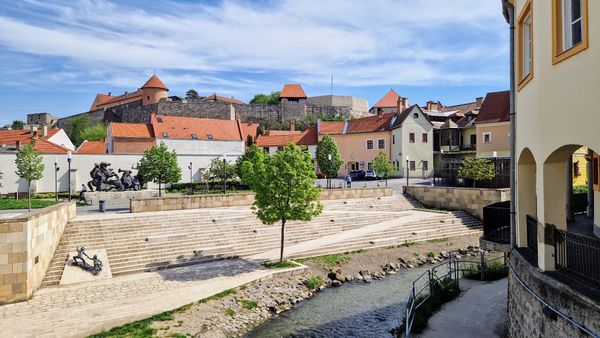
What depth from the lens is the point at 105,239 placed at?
62.2 feet

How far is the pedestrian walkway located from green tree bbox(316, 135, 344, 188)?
24985 millimetres

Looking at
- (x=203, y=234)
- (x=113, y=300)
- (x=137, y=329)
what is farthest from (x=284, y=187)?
(x=137, y=329)

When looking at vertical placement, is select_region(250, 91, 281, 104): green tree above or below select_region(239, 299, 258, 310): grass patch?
above

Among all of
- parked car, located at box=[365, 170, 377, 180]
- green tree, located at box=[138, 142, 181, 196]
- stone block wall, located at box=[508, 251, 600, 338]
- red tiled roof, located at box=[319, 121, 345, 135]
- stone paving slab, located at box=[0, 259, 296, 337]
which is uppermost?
red tiled roof, located at box=[319, 121, 345, 135]

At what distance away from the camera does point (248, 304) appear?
14430mm

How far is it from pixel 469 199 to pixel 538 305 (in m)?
25.0

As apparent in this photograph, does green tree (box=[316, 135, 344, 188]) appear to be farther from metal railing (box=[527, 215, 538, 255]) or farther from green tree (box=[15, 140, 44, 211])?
metal railing (box=[527, 215, 538, 255])

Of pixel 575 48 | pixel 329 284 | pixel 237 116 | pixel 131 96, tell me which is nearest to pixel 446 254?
pixel 329 284

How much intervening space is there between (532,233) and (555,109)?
11.4 feet

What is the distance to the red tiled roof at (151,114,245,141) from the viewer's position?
5266cm

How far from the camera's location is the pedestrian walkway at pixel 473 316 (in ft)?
35.9

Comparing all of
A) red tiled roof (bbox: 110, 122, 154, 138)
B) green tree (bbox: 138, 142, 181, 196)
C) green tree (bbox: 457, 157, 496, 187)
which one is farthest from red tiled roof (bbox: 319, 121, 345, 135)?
green tree (bbox: 138, 142, 181, 196)

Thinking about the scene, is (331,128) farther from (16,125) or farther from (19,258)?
(16,125)

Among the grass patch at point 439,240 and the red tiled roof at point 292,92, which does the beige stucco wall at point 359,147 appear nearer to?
the grass patch at point 439,240
